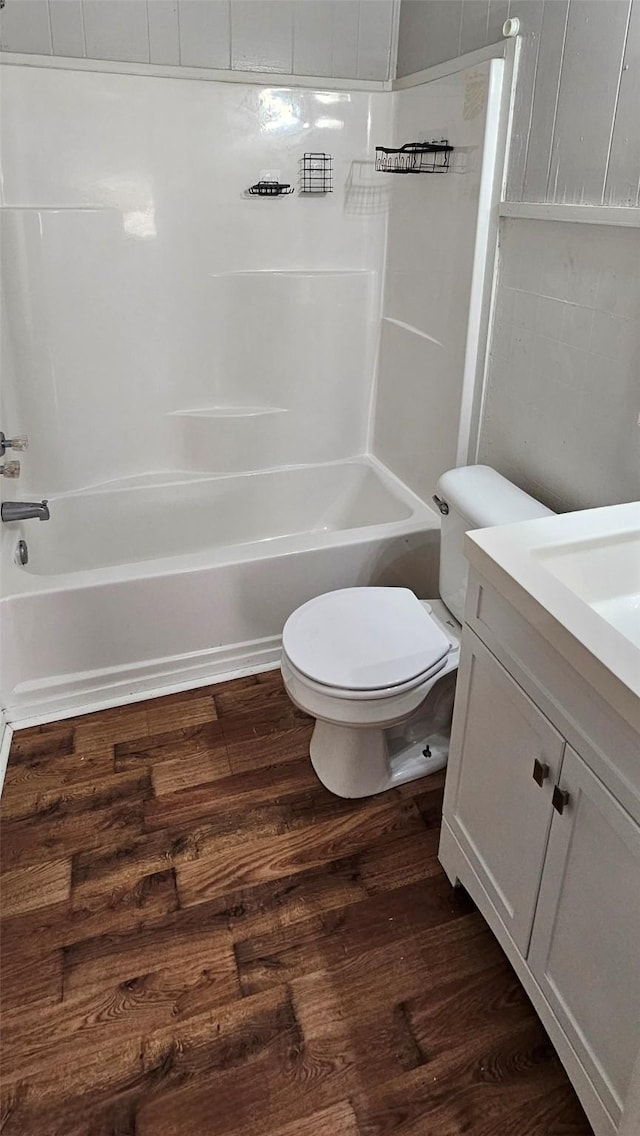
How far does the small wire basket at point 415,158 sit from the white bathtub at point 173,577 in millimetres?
999

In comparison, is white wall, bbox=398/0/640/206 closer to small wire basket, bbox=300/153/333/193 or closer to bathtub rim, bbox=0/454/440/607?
small wire basket, bbox=300/153/333/193

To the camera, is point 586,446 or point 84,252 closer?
point 586,446

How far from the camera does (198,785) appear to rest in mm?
1980

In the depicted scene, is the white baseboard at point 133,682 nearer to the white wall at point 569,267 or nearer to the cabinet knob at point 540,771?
the white wall at point 569,267

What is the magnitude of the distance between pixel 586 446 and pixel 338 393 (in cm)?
127

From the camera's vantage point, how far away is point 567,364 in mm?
1812

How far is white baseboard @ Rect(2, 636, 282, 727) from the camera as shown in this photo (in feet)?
7.17

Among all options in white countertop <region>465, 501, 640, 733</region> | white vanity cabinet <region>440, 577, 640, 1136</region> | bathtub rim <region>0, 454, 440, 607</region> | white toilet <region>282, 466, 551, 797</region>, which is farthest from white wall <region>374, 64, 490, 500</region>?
white vanity cabinet <region>440, 577, 640, 1136</region>

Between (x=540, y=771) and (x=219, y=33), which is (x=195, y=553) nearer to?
(x=540, y=771)

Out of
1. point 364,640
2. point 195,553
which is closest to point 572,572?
point 364,640

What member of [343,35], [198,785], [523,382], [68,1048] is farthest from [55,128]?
[68,1048]

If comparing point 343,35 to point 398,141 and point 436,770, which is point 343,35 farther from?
point 436,770

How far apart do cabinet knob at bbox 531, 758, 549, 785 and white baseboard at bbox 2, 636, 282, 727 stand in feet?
4.24

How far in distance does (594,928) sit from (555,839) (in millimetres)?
134
